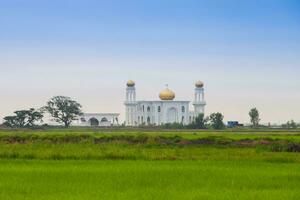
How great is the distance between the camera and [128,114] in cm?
11331

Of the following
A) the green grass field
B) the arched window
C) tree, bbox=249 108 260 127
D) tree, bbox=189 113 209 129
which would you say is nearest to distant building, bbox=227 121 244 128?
tree, bbox=249 108 260 127

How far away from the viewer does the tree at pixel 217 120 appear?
10175 cm

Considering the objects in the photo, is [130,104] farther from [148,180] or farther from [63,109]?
[148,180]

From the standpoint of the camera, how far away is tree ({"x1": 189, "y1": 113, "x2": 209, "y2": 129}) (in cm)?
10262

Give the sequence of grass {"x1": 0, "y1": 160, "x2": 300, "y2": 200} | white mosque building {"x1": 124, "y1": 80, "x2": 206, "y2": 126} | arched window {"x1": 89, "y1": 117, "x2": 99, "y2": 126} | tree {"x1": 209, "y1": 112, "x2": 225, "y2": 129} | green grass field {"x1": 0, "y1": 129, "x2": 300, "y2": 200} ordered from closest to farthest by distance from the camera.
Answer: grass {"x1": 0, "y1": 160, "x2": 300, "y2": 200} → green grass field {"x1": 0, "y1": 129, "x2": 300, "y2": 200} → tree {"x1": 209, "y1": 112, "x2": 225, "y2": 129} → white mosque building {"x1": 124, "y1": 80, "x2": 206, "y2": 126} → arched window {"x1": 89, "y1": 117, "x2": 99, "y2": 126}

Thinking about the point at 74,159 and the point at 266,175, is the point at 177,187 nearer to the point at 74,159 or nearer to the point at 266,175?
the point at 266,175

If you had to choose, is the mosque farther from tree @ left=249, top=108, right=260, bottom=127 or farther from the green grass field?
the green grass field

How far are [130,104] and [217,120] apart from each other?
17.4 meters

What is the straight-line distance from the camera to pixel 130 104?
370 feet

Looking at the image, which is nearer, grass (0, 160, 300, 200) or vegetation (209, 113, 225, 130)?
grass (0, 160, 300, 200)

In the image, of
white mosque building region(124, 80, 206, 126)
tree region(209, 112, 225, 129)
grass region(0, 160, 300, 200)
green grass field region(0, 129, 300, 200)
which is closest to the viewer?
grass region(0, 160, 300, 200)

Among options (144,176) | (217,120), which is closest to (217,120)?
(217,120)

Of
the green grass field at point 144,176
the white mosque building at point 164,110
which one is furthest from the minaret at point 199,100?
the green grass field at point 144,176

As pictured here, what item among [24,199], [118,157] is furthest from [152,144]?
[24,199]
